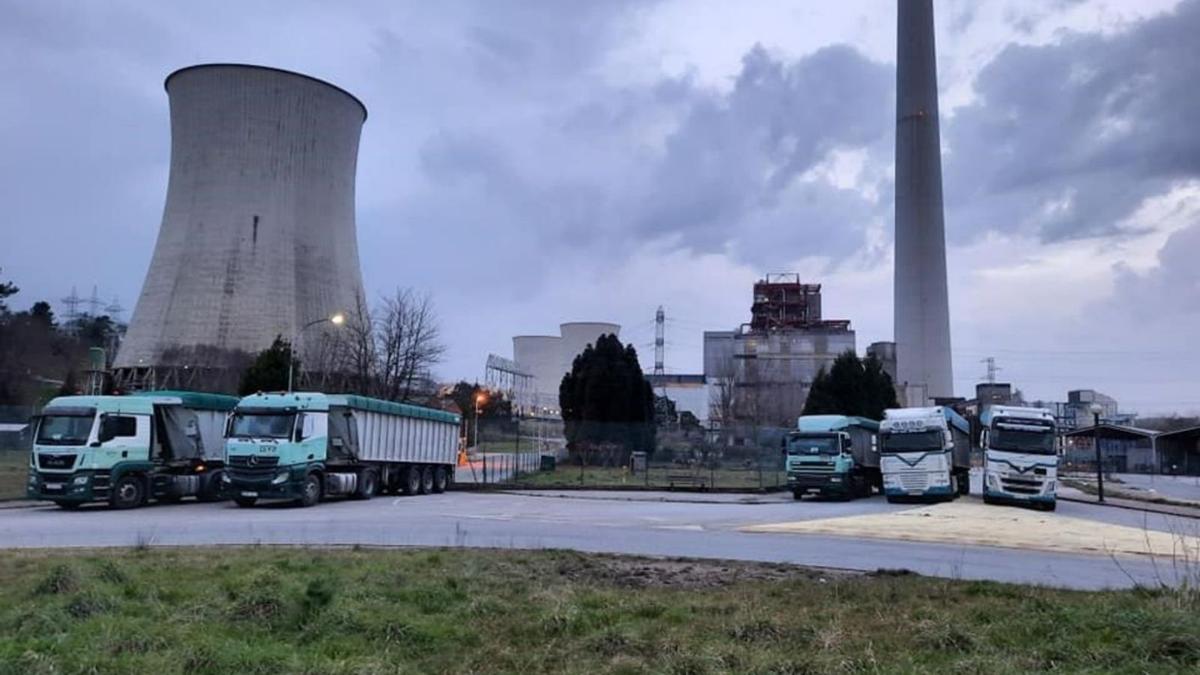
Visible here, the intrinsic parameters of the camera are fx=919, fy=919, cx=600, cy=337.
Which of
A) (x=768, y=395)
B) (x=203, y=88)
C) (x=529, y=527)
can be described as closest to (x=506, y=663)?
(x=529, y=527)

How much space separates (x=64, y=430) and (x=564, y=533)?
1443 cm

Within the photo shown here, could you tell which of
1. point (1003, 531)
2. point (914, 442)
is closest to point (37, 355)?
point (914, 442)

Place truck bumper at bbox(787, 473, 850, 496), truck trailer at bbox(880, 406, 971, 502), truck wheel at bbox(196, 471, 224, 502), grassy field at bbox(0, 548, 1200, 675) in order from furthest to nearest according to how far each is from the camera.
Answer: truck bumper at bbox(787, 473, 850, 496) < truck trailer at bbox(880, 406, 971, 502) < truck wheel at bbox(196, 471, 224, 502) < grassy field at bbox(0, 548, 1200, 675)

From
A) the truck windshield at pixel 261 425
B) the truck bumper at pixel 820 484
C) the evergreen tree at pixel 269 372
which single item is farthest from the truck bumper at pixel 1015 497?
the evergreen tree at pixel 269 372

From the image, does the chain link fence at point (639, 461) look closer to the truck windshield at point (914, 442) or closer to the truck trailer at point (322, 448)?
the truck trailer at point (322, 448)

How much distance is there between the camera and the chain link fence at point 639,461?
1582 inches

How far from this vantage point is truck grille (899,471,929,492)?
101 ft

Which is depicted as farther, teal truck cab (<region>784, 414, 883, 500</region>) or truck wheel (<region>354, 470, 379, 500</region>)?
teal truck cab (<region>784, 414, 883, 500</region>)

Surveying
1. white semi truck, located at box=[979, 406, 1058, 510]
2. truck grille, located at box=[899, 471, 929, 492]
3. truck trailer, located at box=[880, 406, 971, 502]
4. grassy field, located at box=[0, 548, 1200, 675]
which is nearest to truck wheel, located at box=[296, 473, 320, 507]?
grassy field, located at box=[0, 548, 1200, 675]

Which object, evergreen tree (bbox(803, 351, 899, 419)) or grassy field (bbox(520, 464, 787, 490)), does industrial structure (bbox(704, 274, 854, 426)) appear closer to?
evergreen tree (bbox(803, 351, 899, 419))

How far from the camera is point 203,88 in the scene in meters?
42.2

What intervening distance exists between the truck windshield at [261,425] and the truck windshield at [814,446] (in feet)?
56.8

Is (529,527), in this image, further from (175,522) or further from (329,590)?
(329,590)

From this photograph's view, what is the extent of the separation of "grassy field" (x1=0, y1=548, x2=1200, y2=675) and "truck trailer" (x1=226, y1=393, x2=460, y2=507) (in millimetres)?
14324
